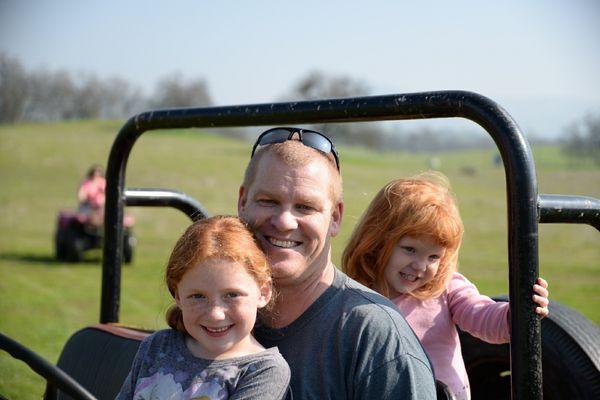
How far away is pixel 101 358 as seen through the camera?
2.68 m

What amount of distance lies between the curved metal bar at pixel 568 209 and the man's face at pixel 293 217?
0.57m

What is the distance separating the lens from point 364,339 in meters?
1.88

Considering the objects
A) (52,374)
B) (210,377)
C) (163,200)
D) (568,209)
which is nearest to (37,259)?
(163,200)

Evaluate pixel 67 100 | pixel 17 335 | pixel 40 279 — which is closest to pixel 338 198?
pixel 17 335

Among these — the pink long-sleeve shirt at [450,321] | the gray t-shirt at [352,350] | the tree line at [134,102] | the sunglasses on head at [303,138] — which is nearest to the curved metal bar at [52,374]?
the gray t-shirt at [352,350]

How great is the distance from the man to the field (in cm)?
32

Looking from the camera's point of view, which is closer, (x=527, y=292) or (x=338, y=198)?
(x=527, y=292)

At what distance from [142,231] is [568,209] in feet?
57.5

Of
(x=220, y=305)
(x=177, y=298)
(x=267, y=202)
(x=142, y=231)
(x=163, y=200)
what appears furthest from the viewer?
(x=142, y=231)

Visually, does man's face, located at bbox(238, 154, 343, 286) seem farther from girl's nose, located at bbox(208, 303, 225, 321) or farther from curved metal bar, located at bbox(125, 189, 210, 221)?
curved metal bar, located at bbox(125, 189, 210, 221)

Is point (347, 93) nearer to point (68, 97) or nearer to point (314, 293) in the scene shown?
point (68, 97)

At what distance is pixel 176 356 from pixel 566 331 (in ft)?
3.93

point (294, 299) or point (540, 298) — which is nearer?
point (540, 298)

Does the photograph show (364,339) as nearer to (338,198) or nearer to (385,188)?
(338,198)
